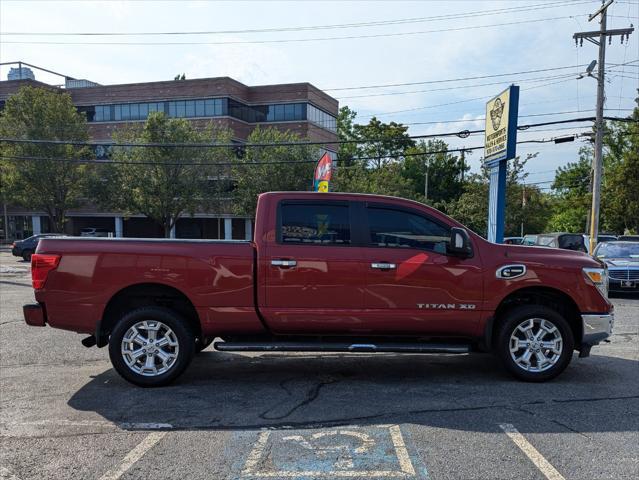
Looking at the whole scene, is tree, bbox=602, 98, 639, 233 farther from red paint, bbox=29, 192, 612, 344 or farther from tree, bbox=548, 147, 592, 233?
red paint, bbox=29, 192, 612, 344

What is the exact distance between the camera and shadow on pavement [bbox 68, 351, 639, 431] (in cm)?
459

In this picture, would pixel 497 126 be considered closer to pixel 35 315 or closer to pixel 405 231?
pixel 405 231

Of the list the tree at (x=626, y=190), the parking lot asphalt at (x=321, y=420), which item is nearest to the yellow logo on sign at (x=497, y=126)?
the parking lot asphalt at (x=321, y=420)

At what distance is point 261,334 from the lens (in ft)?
18.6

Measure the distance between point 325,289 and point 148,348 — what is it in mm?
1948

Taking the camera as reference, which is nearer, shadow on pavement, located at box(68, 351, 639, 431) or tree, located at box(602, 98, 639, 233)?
shadow on pavement, located at box(68, 351, 639, 431)

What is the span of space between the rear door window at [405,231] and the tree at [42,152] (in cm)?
3549

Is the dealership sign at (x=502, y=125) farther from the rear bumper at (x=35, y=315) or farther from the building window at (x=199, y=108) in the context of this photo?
the building window at (x=199, y=108)

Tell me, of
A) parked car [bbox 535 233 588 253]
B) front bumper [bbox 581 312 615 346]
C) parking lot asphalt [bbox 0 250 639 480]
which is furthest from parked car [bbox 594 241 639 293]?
front bumper [bbox 581 312 615 346]

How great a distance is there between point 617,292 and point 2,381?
13518 millimetres

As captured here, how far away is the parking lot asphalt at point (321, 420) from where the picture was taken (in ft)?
12.1

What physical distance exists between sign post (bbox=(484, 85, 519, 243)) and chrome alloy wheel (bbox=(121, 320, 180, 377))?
913cm

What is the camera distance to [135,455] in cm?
389

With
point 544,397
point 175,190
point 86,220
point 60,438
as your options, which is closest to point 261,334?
point 60,438
